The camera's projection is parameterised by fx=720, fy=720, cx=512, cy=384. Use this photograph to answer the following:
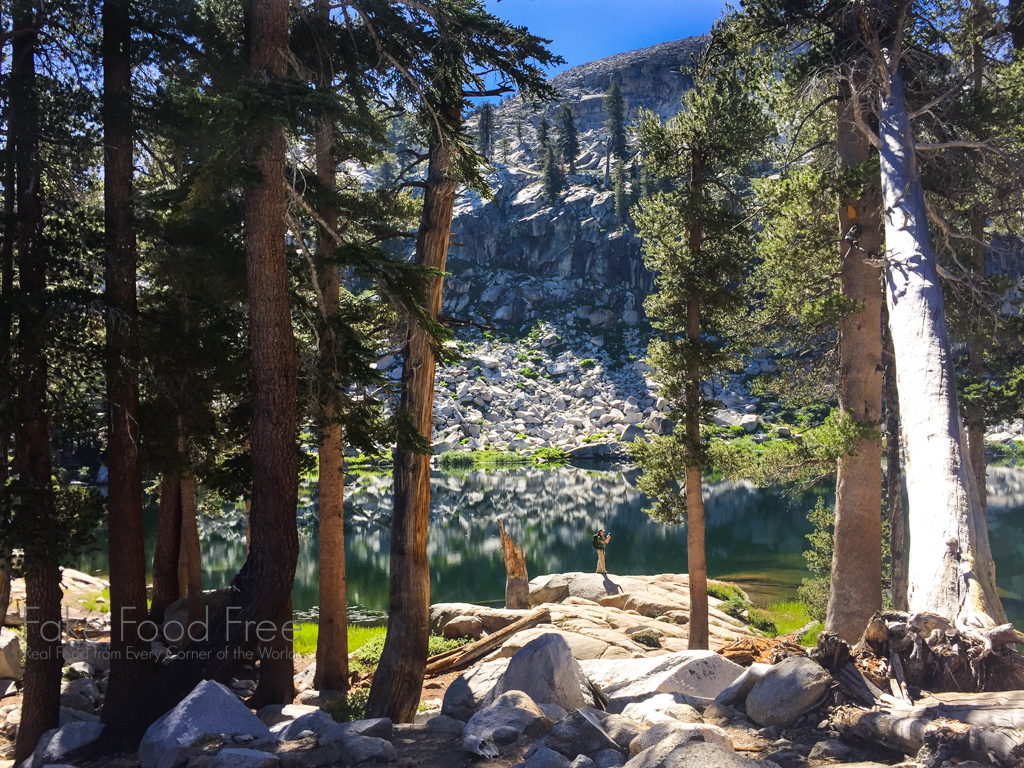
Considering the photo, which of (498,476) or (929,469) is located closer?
(929,469)

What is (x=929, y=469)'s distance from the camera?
573 centimetres

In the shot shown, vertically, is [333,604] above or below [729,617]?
above

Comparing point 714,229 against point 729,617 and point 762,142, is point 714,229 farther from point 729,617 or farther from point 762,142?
point 729,617

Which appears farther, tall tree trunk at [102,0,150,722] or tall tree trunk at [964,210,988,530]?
tall tree trunk at [964,210,988,530]

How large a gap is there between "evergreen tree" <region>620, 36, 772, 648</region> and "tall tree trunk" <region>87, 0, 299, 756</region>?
26.3ft

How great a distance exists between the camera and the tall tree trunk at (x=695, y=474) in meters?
12.9

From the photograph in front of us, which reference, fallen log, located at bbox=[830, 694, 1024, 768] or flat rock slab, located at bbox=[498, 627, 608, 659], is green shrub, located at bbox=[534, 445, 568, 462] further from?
fallen log, located at bbox=[830, 694, 1024, 768]

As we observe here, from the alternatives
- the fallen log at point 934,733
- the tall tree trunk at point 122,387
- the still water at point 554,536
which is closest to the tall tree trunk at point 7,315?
the tall tree trunk at point 122,387

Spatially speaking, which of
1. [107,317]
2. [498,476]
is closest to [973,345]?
[107,317]

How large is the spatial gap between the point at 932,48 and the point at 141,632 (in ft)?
42.0

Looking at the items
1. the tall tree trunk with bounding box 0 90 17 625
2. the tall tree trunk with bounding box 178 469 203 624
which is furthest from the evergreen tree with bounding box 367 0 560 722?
the tall tree trunk with bounding box 178 469 203 624

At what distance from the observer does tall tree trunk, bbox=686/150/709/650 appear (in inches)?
506

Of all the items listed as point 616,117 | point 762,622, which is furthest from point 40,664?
point 616,117

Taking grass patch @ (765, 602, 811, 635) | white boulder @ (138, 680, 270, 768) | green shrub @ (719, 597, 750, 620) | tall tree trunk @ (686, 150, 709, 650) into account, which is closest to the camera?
white boulder @ (138, 680, 270, 768)
